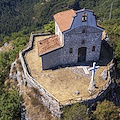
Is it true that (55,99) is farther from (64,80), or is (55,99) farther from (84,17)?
(84,17)

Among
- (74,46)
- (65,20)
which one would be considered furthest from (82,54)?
(65,20)

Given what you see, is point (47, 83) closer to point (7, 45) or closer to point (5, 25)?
point (7, 45)

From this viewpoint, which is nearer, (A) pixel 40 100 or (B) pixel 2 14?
(A) pixel 40 100

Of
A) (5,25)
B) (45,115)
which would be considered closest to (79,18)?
(45,115)

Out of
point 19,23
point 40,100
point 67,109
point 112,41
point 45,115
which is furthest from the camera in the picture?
point 19,23

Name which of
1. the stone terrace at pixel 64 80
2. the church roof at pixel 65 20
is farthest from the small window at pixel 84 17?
the stone terrace at pixel 64 80

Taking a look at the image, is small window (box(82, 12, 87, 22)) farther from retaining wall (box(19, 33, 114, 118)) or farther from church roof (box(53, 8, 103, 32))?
retaining wall (box(19, 33, 114, 118))

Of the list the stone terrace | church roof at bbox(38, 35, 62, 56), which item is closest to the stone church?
church roof at bbox(38, 35, 62, 56)
